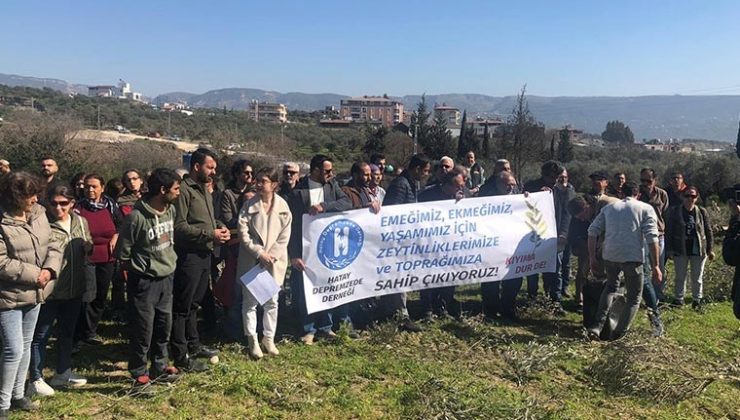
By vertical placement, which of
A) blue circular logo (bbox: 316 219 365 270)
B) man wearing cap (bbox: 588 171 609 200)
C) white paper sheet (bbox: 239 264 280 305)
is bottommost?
white paper sheet (bbox: 239 264 280 305)

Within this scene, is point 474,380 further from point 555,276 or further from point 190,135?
point 190,135

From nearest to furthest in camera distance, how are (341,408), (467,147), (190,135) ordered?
1. (341,408)
2. (467,147)
3. (190,135)

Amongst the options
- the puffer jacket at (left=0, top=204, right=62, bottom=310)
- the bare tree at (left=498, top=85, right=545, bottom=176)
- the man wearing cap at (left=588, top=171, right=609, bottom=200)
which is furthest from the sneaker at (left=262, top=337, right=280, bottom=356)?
the bare tree at (left=498, top=85, right=545, bottom=176)

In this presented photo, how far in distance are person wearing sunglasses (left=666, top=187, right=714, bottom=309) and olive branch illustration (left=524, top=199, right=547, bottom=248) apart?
2595mm

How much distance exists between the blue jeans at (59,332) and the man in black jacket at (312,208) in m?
2.15

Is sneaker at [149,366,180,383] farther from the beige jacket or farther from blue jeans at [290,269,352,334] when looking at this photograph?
blue jeans at [290,269,352,334]

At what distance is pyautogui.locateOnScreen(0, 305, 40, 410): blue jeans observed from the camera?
391cm

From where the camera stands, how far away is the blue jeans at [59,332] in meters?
4.46

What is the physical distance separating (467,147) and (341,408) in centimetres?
4911

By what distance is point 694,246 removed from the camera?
27.3 feet

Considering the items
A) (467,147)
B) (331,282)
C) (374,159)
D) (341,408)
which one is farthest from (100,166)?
(467,147)

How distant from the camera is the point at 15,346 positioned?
3.97 metres

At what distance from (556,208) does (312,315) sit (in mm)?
3697

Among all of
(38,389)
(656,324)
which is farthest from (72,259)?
(656,324)
